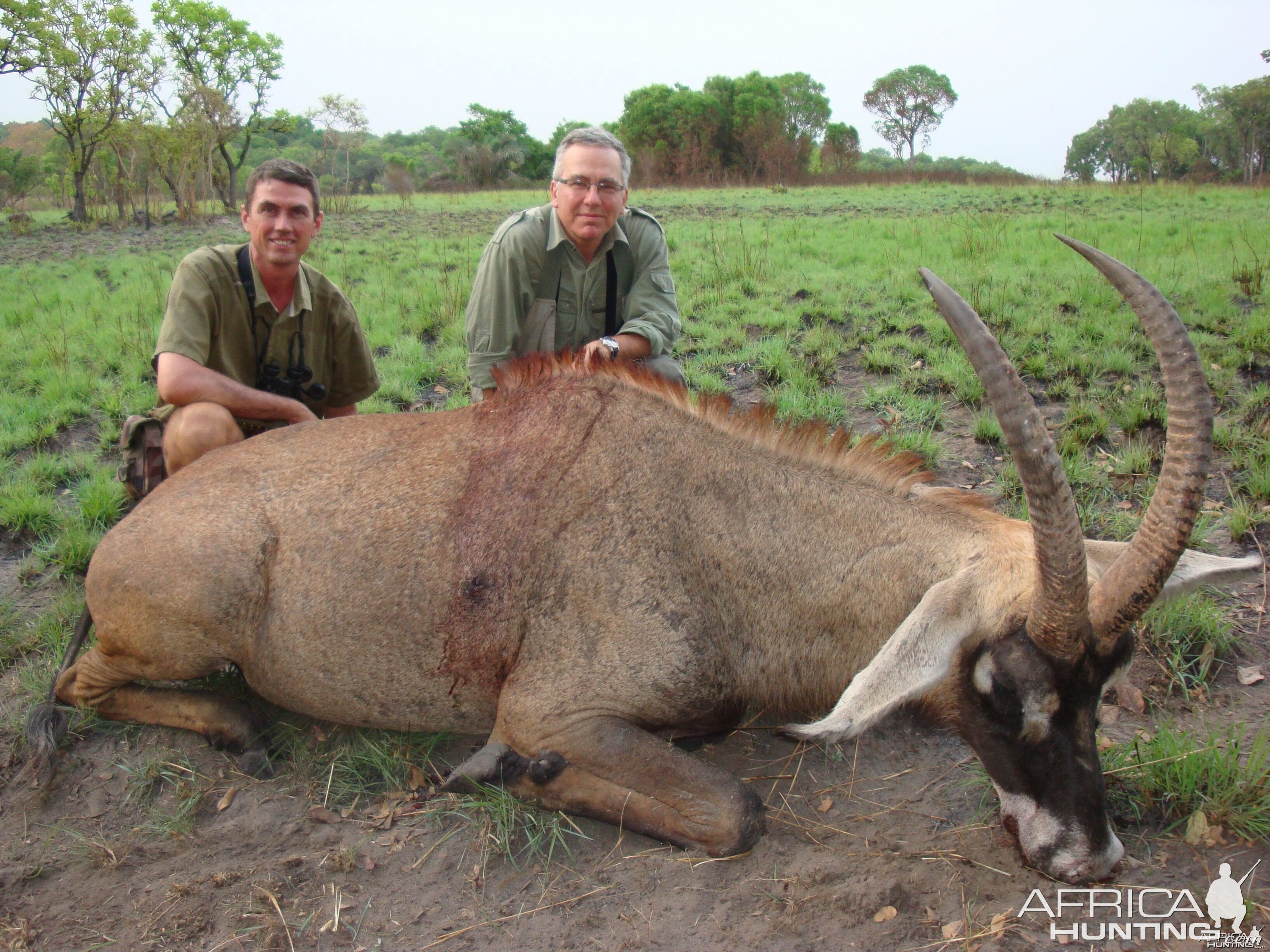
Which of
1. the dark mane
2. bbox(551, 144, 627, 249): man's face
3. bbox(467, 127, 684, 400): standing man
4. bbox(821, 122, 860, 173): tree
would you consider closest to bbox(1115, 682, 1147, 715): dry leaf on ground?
the dark mane

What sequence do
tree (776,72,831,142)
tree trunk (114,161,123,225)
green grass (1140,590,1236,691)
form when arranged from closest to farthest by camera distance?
green grass (1140,590,1236,691)
tree trunk (114,161,123,225)
tree (776,72,831,142)

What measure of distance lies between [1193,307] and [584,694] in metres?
7.77

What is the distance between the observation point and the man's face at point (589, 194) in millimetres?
5316

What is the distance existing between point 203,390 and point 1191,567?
4.87 m

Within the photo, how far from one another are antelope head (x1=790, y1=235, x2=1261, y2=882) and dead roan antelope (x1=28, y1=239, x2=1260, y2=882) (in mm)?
10

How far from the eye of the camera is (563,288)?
5.87 metres

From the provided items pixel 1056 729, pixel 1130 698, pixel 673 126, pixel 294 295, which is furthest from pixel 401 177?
pixel 1056 729

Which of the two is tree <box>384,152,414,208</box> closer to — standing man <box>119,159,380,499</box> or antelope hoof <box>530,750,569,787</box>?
standing man <box>119,159,380,499</box>

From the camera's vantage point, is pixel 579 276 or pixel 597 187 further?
pixel 579 276

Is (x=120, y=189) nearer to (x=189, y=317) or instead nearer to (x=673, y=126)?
(x=189, y=317)

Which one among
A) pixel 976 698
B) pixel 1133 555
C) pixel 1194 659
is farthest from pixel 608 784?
pixel 1194 659

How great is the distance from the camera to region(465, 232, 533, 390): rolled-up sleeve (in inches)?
220

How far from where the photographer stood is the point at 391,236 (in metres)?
18.4

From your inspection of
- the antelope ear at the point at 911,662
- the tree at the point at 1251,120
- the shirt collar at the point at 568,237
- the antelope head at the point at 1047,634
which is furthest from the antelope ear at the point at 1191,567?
the tree at the point at 1251,120
